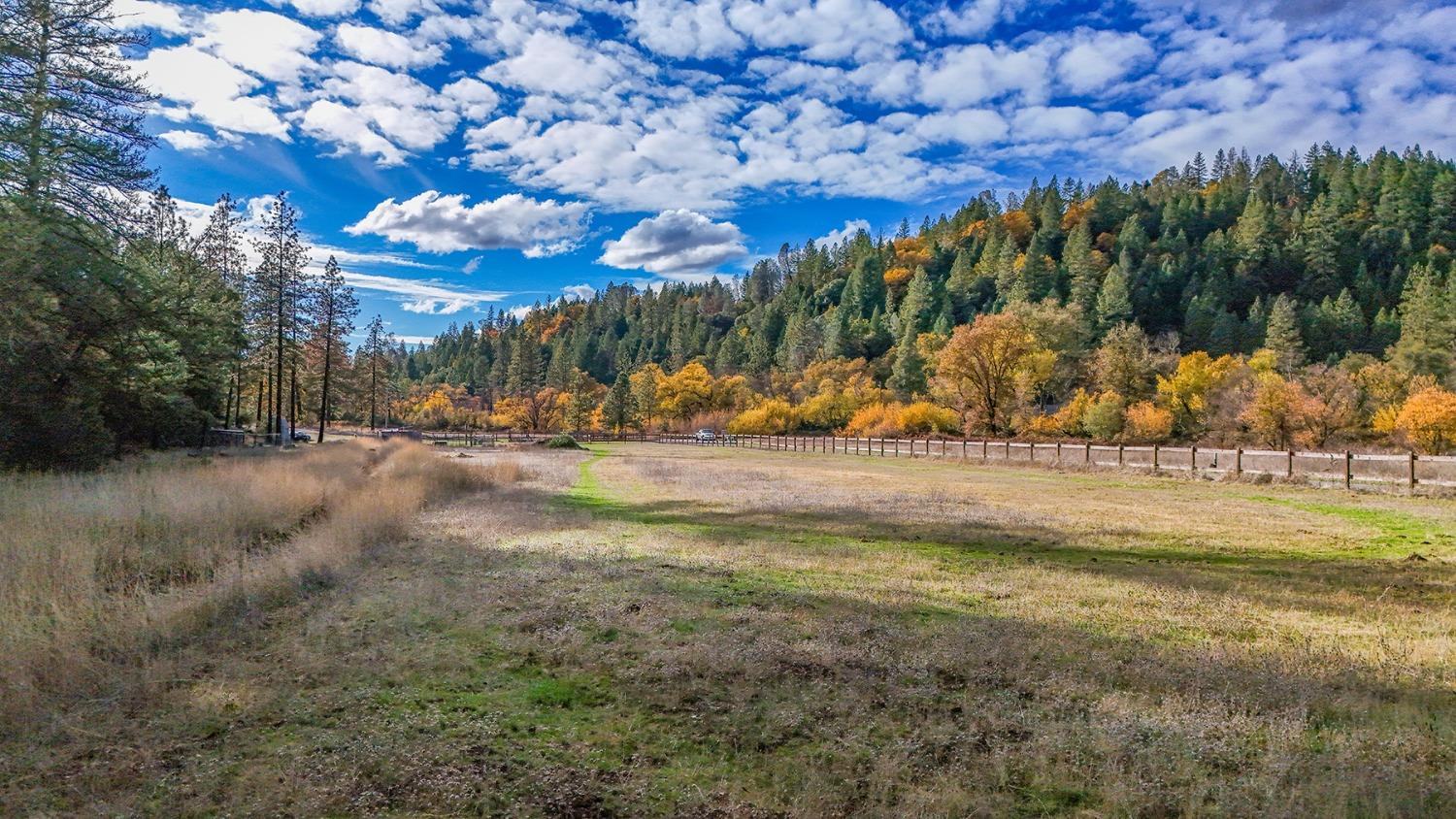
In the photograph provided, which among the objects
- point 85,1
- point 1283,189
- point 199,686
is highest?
point 1283,189

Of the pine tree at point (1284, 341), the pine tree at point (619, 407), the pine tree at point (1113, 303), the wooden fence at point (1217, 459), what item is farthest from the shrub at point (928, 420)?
the pine tree at point (619, 407)

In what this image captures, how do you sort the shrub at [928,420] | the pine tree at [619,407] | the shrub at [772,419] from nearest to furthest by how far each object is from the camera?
the shrub at [928,420]
the shrub at [772,419]
the pine tree at [619,407]

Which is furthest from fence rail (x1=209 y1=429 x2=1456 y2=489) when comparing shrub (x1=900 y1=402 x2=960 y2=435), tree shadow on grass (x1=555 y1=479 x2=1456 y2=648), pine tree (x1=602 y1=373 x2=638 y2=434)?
pine tree (x1=602 y1=373 x2=638 y2=434)

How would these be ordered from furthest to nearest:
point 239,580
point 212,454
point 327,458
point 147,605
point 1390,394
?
point 1390,394
point 212,454
point 327,458
point 239,580
point 147,605

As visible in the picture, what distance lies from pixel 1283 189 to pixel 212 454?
201 metres

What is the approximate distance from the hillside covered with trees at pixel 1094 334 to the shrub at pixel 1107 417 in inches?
7.1

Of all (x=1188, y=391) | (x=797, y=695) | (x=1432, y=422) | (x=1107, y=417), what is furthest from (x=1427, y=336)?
(x=797, y=695)

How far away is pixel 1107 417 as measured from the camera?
6525cm

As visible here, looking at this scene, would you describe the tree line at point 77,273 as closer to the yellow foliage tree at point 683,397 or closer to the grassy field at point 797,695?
the grassy field at point 797,695

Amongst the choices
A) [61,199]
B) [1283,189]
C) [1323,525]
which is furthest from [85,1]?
[1283,189]

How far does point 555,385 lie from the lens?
136125 mm

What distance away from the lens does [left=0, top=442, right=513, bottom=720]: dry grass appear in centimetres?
631

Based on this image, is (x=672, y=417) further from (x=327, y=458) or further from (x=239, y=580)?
(x=239, y=580)

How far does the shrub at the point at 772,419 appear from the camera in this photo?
94.5m
